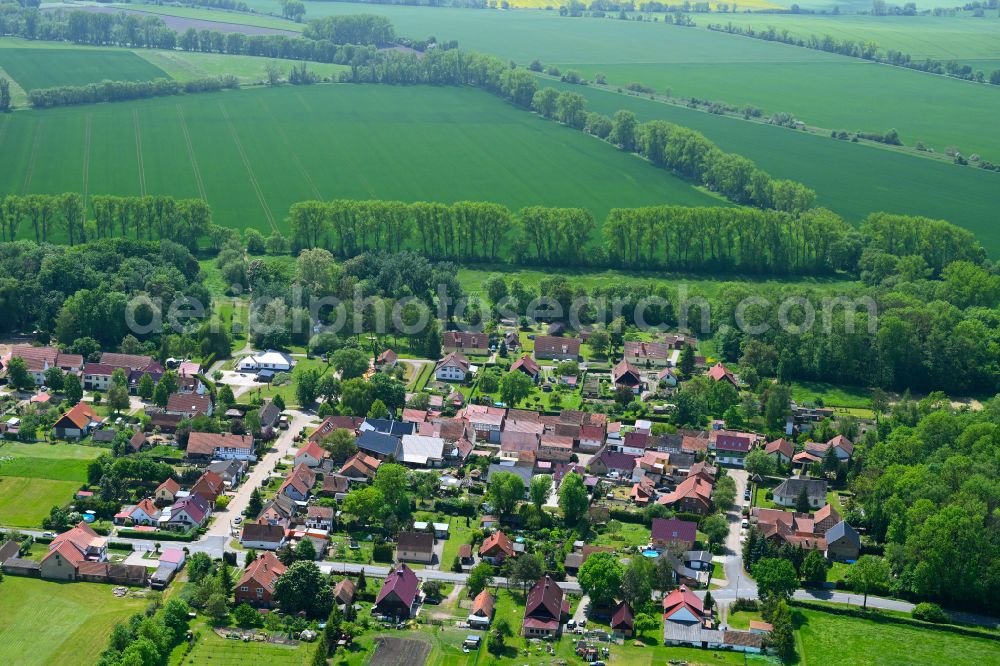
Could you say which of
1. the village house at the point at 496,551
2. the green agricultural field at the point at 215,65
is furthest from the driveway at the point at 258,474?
the green agricultural field at the point at 215,65

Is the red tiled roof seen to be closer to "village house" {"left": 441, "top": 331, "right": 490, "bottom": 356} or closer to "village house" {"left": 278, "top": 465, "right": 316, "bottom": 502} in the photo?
"village house" {"left": 278, "top": 465, "right": 316, "bottom": 502}

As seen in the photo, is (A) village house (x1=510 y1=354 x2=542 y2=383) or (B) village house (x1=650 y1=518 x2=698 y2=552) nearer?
(B) village house (x1=650 y1=518 x2=698 y2=552)

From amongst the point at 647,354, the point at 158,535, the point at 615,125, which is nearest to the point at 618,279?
the point at 647,354

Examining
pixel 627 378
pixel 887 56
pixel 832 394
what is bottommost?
pixel 832 394

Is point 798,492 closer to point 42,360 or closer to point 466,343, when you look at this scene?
point 466,343

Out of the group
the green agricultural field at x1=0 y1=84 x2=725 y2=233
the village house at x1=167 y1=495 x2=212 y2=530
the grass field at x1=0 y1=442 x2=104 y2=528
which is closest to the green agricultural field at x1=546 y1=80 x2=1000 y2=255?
the green agricultural field at x1=0 y1=84 x2=725 y2=233

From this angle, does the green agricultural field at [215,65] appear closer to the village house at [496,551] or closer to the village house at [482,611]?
the village house at [496,551]
